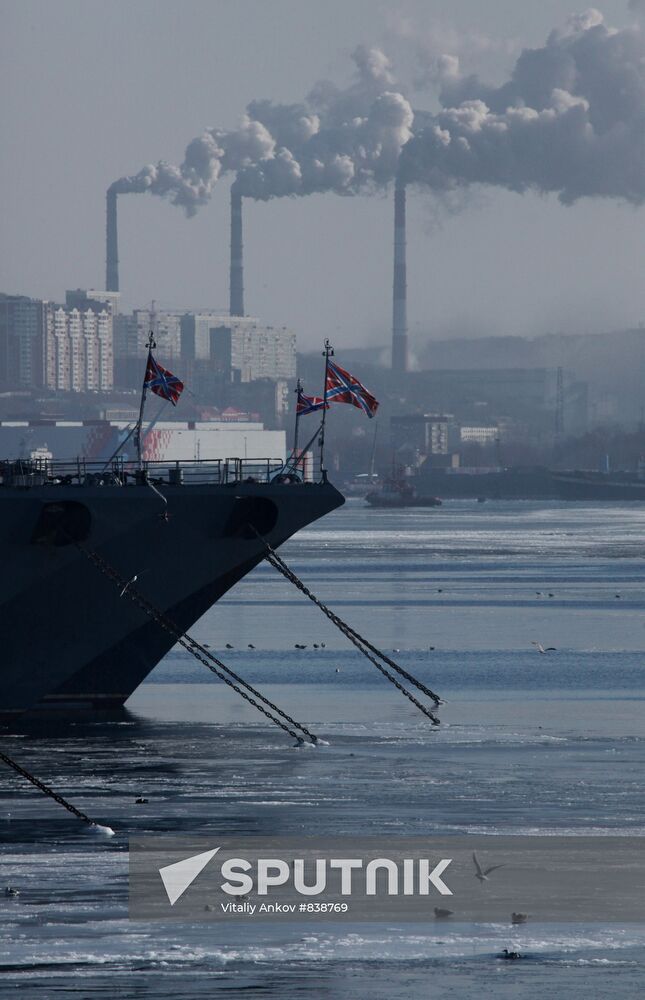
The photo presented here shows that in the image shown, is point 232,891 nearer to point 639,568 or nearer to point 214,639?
point 214,639

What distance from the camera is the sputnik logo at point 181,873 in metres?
26.1

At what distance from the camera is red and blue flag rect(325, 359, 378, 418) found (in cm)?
4725

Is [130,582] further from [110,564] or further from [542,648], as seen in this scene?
[542,648]

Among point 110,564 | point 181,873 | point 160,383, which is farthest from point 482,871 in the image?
point 160,383

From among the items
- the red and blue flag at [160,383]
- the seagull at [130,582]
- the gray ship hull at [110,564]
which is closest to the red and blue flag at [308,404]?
the gray ship hull at [110,564]

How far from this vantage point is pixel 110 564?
1812 inches

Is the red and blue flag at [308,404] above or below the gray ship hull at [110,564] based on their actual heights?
above

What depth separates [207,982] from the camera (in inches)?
859

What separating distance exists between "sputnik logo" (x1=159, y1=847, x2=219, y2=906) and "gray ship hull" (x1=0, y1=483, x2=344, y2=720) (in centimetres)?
1732

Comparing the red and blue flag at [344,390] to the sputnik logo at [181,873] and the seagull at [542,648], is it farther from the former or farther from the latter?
the seagull at [542,648]

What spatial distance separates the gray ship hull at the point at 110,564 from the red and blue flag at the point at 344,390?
2.40 metres

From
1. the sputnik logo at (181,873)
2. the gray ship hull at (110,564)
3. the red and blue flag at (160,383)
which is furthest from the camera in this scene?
the red and blue flag at (160,383)

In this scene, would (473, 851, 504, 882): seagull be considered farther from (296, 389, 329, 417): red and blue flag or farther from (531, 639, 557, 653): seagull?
(531, 639, 557, 653): seagull

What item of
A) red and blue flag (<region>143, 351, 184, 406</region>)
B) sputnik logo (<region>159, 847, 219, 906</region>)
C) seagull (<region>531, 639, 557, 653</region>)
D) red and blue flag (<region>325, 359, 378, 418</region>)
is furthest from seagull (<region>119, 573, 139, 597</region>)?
seagull (<region>531, 639, 557, 653</region>)
